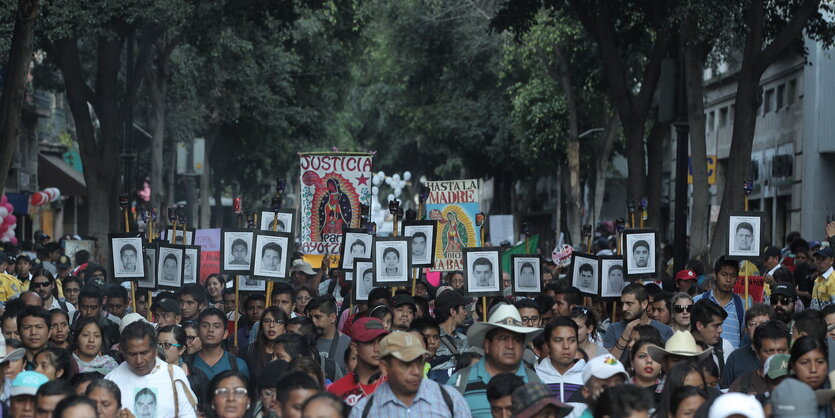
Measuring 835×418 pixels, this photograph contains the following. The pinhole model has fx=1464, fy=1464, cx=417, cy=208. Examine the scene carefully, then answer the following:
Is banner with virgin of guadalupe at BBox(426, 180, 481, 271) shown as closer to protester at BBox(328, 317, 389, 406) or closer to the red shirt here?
protester at BBox(328, 317, 389, 406)

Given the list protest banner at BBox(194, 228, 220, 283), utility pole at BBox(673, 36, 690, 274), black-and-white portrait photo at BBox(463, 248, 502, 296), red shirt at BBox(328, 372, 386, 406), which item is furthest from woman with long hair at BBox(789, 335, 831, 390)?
protest banner at BBox(194, 228, 220, 283)

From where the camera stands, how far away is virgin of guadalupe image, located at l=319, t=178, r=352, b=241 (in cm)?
1781

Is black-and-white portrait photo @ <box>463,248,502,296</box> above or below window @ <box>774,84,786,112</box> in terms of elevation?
below

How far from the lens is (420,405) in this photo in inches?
292

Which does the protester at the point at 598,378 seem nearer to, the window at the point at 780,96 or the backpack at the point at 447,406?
the backpack at the point at 447,406

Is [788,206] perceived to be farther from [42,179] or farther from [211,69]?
[42,179]

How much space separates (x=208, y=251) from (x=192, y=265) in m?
5.39

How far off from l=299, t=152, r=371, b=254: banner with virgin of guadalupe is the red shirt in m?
8.74

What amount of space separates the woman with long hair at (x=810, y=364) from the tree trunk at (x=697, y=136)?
10762 mm

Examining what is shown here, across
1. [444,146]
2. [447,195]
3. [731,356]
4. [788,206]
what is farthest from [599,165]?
[731,356]

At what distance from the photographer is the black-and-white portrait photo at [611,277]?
14594mm

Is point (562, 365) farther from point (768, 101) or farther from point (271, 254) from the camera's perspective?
point (768, 101)

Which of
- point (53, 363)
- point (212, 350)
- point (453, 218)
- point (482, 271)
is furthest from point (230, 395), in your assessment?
point (453, 218)

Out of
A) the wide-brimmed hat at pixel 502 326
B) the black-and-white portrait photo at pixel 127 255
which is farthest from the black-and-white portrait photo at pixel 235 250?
the wide-brimmed hat at pixel 502 326
